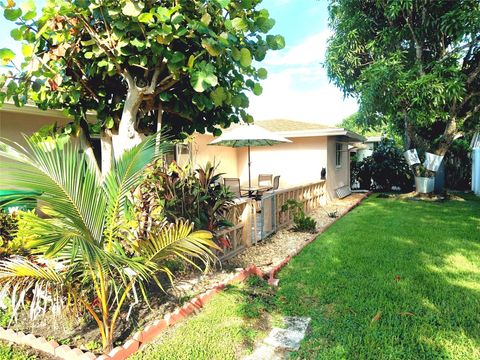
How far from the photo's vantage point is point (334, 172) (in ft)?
50.3

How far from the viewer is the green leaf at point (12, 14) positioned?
3.44 m

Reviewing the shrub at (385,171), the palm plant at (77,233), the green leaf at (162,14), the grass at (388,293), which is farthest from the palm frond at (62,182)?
the shrub at (385,171)

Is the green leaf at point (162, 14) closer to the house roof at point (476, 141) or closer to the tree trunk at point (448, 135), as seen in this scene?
the tree trunk at point (448, 135)

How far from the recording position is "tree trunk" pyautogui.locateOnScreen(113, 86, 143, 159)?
13.8 ft

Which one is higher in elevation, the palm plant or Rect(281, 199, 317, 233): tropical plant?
the palm plant

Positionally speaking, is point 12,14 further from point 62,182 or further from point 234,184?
point 234,184

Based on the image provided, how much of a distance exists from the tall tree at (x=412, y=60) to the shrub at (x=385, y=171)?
7.93 feet

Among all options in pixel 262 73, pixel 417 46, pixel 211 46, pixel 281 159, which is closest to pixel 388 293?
pixel 262 73

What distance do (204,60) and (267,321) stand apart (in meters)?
3.19

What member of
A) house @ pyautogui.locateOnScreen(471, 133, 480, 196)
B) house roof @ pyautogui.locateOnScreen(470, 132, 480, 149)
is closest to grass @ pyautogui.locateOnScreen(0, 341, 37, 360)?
house @ pyautogui.locateOnScreen(471, 133, 480, 196)

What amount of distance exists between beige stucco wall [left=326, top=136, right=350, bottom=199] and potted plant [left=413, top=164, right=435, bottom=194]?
11.2 ft

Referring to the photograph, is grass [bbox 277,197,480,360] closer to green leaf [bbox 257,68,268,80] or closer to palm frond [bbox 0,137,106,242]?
palm frond [bbox 0,137,106,242]

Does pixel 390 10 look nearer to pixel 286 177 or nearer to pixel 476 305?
pixel 286 177

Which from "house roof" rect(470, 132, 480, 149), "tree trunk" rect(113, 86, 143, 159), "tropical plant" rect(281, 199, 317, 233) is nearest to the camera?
"tree trunk" rect(113, 86, 143, 159)
